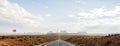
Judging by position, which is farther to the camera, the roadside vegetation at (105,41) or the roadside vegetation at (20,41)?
the roadside vegetation at (20,41)

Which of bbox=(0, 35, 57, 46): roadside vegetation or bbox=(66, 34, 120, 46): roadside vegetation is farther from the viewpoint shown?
bbox=(0, 35, 57, 46): roadside vegetation

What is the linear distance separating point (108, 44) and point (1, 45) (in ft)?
72.1

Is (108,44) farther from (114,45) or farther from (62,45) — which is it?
(62,45)

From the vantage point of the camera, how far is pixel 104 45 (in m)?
50.6

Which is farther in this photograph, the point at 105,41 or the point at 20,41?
the point at 20,41

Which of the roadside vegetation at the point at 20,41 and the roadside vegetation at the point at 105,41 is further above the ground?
the roadside vegetation at the point at 20,41

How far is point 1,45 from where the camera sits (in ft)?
157

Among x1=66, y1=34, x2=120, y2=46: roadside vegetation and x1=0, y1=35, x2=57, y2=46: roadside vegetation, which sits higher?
x1=0, y1=35, x2=57, y2=46: roadside vegetation

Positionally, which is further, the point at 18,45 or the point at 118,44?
the point at 18,45

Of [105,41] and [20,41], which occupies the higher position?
[20,41]

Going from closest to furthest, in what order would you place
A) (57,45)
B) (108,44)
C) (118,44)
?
(57,45) → (118,44) → (108,44)

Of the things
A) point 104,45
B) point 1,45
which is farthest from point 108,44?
point 1,45

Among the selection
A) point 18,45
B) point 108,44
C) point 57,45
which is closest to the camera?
point 57,45

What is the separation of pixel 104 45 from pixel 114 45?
4.03 metres
